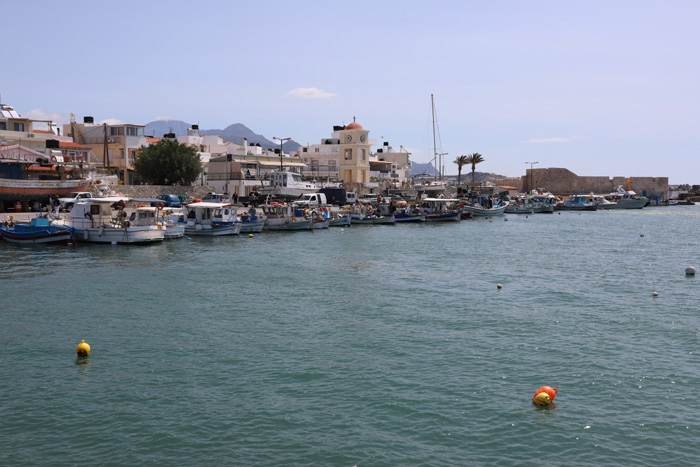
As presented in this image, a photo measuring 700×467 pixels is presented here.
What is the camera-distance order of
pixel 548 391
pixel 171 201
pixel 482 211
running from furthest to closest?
pixel 482 211, pixel 171 201, pixel 548 391

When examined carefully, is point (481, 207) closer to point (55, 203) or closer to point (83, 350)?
point (55, 203)

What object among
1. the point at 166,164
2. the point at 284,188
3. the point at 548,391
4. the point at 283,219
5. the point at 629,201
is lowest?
the point at 548,391

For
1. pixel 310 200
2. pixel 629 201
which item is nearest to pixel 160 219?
pixel 310 200

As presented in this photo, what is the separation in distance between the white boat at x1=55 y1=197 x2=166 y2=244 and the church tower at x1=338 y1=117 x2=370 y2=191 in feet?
194

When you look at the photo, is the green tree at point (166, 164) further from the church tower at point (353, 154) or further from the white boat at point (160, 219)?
the church tower at point (353, 154)

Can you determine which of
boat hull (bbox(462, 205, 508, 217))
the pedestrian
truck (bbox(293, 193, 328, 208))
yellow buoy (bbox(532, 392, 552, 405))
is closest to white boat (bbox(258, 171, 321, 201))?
truck (bbox(293, 193, 328, 208))

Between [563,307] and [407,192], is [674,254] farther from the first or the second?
[407,192]

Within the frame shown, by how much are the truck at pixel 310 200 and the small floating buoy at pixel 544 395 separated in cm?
5366

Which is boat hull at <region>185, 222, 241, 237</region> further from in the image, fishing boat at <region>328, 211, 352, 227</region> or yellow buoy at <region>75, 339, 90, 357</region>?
yellow buoy at <region>75, 339, 90, 357</region>

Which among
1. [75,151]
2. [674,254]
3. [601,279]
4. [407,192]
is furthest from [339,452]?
[407,192]

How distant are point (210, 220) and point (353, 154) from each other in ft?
174

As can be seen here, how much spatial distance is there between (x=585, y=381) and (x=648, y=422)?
Result: 2.48 meters

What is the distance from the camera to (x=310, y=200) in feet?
234

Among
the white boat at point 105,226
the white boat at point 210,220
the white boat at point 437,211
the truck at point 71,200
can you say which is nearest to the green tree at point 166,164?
the truck at point 71,200
